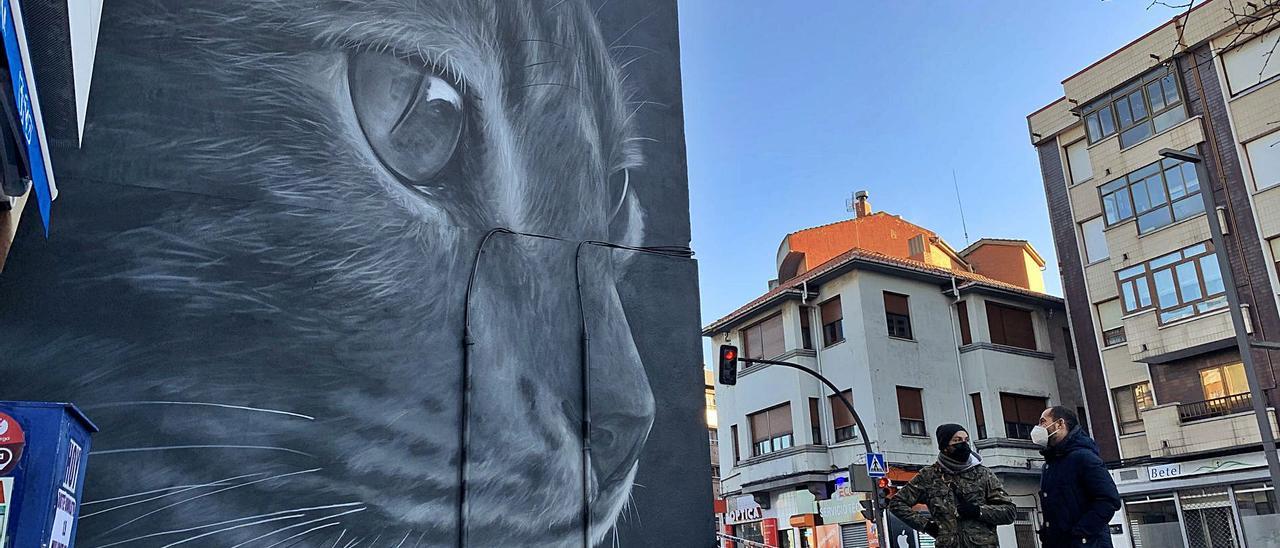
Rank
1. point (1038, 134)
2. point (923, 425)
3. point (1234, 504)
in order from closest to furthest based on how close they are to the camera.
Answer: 1. point (1234, 504)
2. point (923, 425)
3. point (1038, 134)

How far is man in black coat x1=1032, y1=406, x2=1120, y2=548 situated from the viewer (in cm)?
448

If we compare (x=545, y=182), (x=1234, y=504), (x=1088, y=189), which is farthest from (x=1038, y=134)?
(x=545, y=182)

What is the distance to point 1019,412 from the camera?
25500 millimetres

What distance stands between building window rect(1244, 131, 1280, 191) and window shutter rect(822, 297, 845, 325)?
33.2ft

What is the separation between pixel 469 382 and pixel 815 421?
63.0 ft

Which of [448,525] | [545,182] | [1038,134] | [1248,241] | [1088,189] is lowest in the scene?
[448,525]

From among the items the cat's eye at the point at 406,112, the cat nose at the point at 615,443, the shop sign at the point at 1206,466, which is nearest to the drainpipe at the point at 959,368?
the shop sign at the point at 1206,466

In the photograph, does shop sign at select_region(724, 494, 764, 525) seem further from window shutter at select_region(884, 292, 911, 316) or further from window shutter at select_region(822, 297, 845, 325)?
window shutter at select_region(884, 292, 911, 316)

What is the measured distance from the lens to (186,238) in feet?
19.1

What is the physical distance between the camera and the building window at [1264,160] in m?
19.8

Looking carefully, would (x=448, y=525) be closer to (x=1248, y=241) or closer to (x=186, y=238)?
(x=186, y=238)

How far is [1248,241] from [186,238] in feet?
72.8

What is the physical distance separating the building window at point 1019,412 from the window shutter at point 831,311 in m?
5.07

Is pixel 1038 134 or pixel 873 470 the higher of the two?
pixel 1038 134
